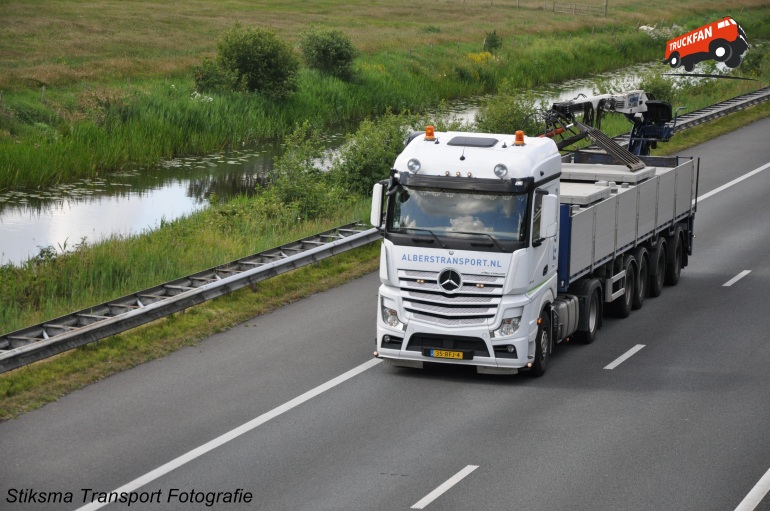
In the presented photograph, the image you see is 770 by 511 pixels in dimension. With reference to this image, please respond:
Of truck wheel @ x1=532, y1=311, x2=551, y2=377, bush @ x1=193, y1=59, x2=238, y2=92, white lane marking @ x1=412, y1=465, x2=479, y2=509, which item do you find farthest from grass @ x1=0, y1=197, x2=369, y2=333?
bush @ x1=193, y1=59, x2=238, y2=92

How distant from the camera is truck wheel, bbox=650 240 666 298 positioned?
22.7 metres

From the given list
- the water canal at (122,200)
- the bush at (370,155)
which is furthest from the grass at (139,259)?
the bush at (370,155)

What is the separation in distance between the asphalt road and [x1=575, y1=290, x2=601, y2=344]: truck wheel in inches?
7.7

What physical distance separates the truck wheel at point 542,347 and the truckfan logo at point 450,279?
1438 millimetres

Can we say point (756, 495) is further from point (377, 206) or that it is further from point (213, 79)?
point (213, 79)

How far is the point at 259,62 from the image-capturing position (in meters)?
48.3

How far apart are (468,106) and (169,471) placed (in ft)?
139

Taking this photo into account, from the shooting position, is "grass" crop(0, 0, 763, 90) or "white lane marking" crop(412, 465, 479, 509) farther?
"grass" crop(0, 0, 763, 90)

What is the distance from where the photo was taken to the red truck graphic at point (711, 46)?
61.5 metres

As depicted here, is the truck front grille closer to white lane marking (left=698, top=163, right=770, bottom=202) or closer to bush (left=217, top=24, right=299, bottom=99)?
white lane marking (left=698, top=163, right=770, bottom=202)

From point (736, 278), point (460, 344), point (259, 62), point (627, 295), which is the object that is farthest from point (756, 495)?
point (259, 62)

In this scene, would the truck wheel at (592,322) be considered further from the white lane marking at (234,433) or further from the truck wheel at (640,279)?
the white lane marking at (234,433)

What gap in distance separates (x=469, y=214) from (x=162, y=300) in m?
5.34

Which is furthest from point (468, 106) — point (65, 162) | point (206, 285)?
point (206, 285)
